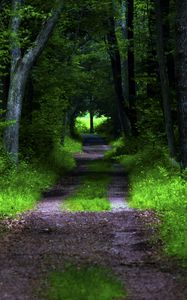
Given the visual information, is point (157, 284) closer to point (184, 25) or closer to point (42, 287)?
point (42, 287)

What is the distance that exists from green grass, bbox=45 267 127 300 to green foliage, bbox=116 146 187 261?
1.75 metres

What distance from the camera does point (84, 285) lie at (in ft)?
24.4

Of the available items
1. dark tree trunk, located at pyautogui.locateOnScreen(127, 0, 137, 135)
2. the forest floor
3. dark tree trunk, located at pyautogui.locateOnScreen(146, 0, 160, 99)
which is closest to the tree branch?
dark tree trunk, located at pyautogui.locateOnScreen(146, 0, 160, 99)

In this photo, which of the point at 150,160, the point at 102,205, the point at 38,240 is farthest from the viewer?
the point at 150,160

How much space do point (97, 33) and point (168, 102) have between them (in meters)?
11.9

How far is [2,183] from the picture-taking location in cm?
1734

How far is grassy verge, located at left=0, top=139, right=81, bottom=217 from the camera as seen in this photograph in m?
14.7

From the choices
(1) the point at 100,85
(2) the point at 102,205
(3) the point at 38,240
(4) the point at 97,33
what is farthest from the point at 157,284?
(1) the point at 100,85

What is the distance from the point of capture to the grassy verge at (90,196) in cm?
1496

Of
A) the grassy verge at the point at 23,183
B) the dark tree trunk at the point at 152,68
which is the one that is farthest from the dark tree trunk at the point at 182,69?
the dark tree trunk at the point at 152,68

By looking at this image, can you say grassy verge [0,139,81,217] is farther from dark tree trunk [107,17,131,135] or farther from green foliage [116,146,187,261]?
dark tree trunk [107,17,131,135]

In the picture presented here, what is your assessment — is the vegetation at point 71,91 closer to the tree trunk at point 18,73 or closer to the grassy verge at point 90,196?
the tree trunk at point 18,73

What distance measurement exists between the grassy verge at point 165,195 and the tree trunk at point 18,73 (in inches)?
181

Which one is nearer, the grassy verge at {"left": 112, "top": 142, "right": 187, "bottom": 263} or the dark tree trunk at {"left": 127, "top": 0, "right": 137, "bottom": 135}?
the grassy verge at {"left": 112, "top": 142, "right": 187, "bottom": 263}
